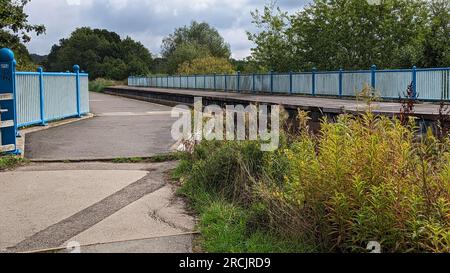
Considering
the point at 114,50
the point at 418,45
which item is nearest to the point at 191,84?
the point at 418,45

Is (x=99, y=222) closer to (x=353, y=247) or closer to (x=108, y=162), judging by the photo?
(x=353, y=247)

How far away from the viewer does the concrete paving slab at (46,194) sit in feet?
18.3

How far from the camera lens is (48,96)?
1606cm

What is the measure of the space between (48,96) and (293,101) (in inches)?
394

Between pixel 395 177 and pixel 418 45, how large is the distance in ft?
107

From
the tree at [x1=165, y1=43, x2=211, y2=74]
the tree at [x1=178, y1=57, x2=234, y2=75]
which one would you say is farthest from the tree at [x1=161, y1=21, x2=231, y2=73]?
the tree at [x1=178, y1=57, x2=234, y2=75]

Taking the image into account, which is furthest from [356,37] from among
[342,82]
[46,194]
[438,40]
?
[46,194]

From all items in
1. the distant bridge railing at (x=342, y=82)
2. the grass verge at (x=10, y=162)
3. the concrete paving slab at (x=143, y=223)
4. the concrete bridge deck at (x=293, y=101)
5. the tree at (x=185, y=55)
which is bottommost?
the concrete paving slab at (x=143, y=223)

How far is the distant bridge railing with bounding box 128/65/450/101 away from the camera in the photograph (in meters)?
19.7

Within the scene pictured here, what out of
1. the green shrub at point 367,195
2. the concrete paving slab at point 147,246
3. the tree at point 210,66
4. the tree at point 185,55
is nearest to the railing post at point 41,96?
the concrete paving slab at point 147,246

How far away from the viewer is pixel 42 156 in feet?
33.4

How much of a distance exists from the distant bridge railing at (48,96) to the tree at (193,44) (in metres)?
59.4

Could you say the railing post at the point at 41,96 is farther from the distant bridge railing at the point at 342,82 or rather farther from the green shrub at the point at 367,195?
the green shrub at the point at 367,195

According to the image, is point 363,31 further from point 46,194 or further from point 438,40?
point 46,194
